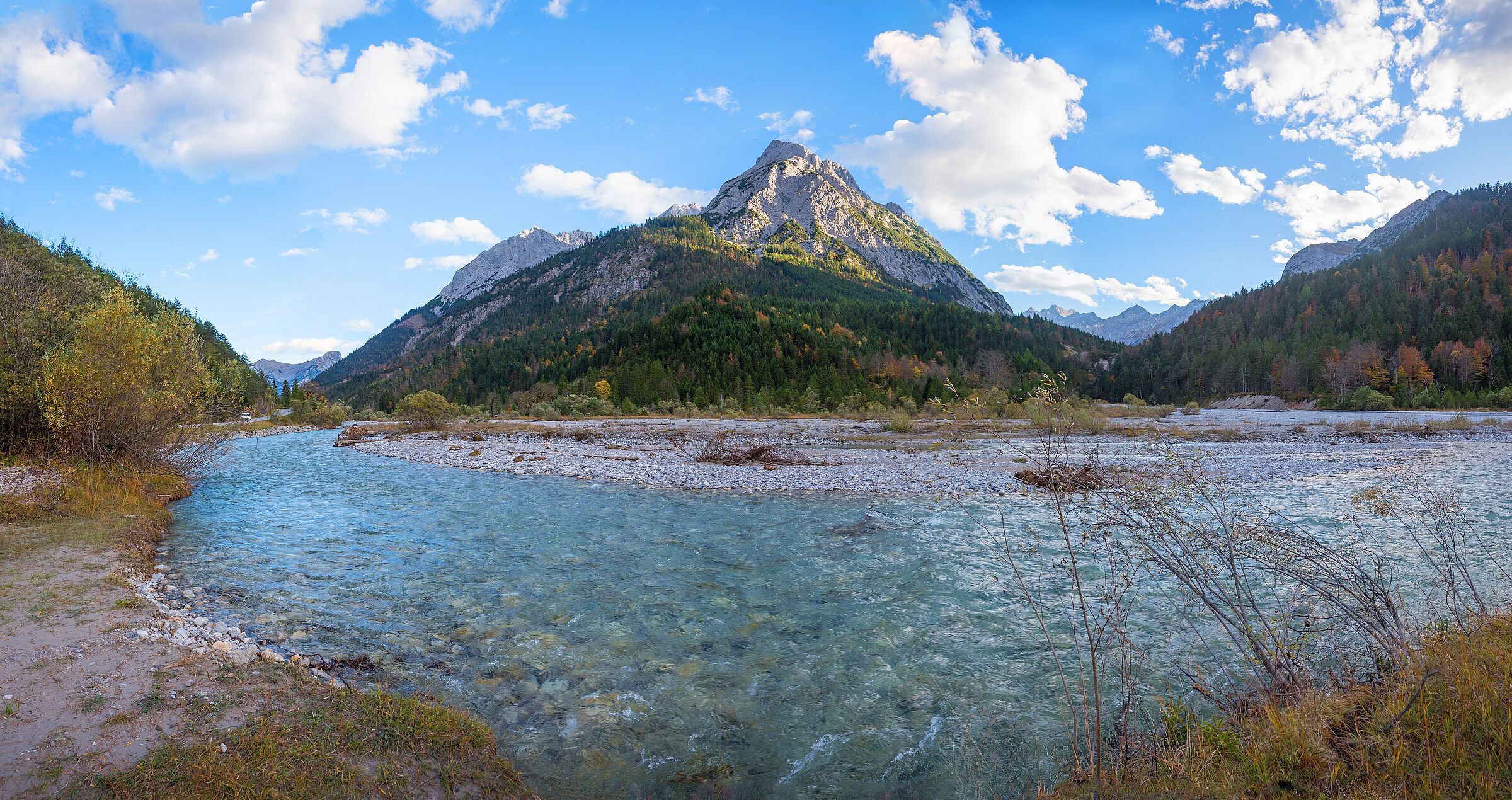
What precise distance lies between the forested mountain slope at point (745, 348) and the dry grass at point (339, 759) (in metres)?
55.7

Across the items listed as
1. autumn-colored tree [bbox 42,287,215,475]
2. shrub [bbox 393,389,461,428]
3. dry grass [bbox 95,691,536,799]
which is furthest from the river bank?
shrub [bbox 393,389,461,428]

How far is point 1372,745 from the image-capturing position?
3342 mm

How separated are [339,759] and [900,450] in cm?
2692

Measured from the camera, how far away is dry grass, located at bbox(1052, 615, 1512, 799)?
9.83 feet

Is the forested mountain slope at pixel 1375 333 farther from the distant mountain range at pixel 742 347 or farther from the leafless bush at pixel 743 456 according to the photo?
the leafless bush at pixel 743 456

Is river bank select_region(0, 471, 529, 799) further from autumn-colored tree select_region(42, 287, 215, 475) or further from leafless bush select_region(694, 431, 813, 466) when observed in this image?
leafless bush select_region(694, 431, 813, 466)

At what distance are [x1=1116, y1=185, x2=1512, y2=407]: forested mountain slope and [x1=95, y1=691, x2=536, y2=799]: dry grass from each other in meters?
94.1

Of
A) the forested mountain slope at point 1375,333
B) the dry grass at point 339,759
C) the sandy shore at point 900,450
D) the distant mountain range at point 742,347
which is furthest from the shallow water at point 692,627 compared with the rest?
the forested mountain slope at point 1375,333

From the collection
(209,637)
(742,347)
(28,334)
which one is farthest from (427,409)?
(742,347)

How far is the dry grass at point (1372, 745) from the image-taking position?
300 cm

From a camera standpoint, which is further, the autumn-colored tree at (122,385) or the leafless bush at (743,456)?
the leafless bush at (743,456)

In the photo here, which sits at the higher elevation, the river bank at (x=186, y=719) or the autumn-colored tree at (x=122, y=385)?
the autumn-colored tree at (x=122, y=385)

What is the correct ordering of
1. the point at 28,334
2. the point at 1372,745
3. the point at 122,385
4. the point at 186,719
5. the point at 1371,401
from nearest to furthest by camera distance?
the point at 1372,745 < the point at 186,719 < the point at 122,385 < the point at 28,334 < the point at 1371,401

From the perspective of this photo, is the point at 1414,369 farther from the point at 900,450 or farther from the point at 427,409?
the point at 427,409
